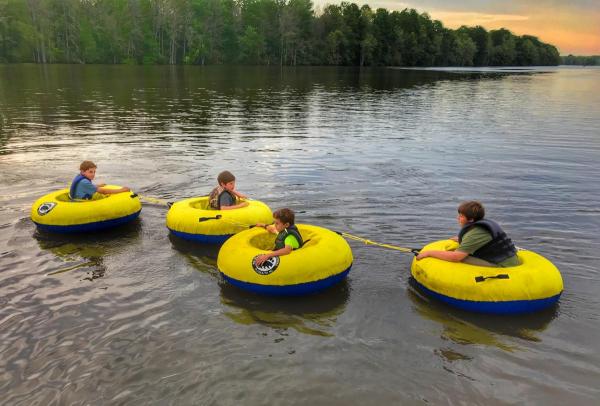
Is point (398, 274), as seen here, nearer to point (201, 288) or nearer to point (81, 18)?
point (201, 288)

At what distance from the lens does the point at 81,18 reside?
97.3 metres

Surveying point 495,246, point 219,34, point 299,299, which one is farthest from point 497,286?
point 219,34

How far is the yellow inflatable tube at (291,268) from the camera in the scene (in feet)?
22.9

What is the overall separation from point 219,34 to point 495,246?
4266 inches

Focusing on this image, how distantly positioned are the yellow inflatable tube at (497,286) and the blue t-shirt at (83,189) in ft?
22.4

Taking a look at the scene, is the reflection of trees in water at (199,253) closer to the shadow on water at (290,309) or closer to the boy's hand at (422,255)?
the shadow on water at (290,309)

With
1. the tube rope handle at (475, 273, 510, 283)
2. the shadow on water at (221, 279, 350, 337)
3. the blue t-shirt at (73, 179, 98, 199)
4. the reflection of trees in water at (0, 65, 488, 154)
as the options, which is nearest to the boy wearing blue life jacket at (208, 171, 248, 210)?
the shadow on water at (221, 279, 350, 337)

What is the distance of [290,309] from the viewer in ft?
22.5

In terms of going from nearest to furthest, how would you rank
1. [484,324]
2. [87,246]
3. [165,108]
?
[484,324]
[87,246]
[165,108]

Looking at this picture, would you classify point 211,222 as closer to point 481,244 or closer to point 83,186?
point 83,186

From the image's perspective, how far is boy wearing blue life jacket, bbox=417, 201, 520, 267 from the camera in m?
6.86

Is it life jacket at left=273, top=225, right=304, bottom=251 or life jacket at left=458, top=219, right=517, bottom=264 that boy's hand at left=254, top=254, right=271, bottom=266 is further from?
life jacket at left=458, top=219, right=517, bottom=264

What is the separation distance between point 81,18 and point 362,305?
356ft

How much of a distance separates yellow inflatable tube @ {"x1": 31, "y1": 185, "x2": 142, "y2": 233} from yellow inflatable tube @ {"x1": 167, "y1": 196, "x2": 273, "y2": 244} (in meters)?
1.24
